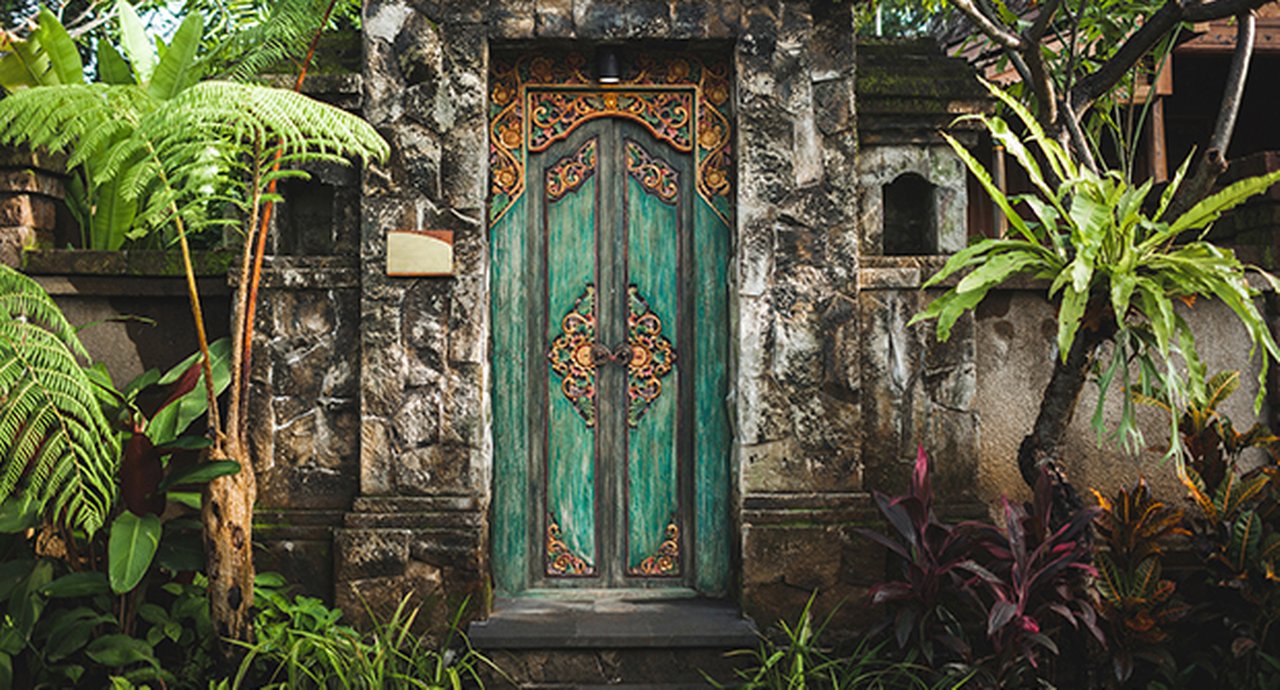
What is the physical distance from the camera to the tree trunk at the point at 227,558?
3834 millimetres

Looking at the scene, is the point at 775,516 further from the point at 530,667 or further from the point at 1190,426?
the point at 1190,426

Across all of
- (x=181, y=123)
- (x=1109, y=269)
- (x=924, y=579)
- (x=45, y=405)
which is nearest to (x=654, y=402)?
(x=924, y=579)

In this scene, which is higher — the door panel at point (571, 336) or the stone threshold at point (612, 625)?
the door panel at point (571, 336)

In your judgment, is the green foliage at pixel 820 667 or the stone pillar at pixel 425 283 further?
the stone pillar at pixel 425 283

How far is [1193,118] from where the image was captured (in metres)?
9.46

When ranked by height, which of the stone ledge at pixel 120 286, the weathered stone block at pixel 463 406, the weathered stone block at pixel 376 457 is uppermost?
the stone ledge at pixel 120 286

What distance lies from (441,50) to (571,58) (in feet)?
2.01

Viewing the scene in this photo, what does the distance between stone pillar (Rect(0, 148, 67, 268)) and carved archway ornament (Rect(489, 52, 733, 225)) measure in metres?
1.96

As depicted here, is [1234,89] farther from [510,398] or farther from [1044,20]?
[510,398]

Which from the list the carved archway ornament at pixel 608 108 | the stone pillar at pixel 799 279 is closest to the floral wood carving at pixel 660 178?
the carved archway ornament at pixel 608 108

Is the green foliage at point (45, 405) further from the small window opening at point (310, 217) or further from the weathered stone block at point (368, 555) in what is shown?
the small window opening at point (310, 217)

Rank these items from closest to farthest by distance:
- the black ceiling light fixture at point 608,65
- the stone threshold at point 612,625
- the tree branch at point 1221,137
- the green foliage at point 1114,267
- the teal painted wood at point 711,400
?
1. the green foliage at point 1114,267
2. the tree branch at point 1221,137
3. the stone threshold at point 612,625
4. the black ceiling light fixture at point 608,65
5. the teal painted wood at point 711,400

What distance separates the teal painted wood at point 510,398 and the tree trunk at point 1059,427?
2.20 metres

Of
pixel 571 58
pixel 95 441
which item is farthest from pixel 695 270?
pixel 95 441
